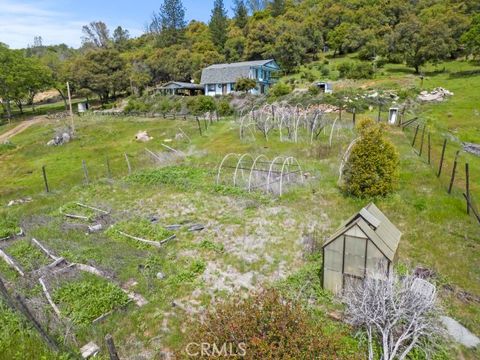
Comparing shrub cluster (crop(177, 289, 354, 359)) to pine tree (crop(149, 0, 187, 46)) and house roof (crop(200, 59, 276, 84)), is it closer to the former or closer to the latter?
house roof (crop(200, 59, 276, 84))

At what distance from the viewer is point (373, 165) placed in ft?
37.9

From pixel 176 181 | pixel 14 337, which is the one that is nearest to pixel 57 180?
pixel 176 181

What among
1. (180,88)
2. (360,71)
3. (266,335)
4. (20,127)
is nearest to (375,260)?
(266,335)

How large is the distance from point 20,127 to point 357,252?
42591mm

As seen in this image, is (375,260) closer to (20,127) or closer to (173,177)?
(173,177)

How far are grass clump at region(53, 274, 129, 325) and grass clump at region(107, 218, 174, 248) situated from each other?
243cm

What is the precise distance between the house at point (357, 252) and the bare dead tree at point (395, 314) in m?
0.39

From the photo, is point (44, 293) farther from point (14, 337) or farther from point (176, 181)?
point (176, 181)

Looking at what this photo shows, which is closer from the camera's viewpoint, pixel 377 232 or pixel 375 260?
pixel 375 260

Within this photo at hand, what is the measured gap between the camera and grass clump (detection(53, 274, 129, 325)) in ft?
22.0

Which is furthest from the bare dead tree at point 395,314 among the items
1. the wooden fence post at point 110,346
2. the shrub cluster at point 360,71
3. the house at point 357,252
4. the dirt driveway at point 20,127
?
the shrub cluster at point 360,71

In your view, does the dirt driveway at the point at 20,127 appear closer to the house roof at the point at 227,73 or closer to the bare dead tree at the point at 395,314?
the house roof at the point at 227,73

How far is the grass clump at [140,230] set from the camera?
10336 millimetres

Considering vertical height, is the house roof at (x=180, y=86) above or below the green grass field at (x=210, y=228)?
above
